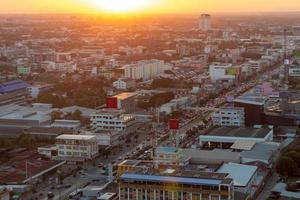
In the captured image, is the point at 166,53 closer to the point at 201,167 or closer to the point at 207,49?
the point at 207,49

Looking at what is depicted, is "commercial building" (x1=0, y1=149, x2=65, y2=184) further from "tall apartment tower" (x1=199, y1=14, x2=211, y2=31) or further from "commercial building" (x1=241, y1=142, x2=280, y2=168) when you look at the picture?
"tall apartment tower" (x1=199, y1=14, x2=211, y2=31)

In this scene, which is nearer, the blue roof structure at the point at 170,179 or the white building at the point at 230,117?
the blue roof structure at the point at 170,179

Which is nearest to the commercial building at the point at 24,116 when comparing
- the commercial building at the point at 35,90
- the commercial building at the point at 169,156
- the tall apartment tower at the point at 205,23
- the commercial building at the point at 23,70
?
the commercial building at the point at 35,90

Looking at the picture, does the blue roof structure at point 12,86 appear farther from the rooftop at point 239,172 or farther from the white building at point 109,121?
the rooftop at point 239,172

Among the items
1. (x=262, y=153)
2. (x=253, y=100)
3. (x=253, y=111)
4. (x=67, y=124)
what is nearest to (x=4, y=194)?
(x=262, y=153)

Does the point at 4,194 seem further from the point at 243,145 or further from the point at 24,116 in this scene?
the point at 24,116

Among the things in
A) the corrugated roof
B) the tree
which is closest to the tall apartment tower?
the corrugated roof
